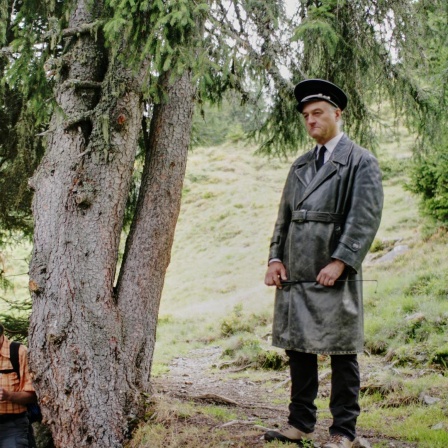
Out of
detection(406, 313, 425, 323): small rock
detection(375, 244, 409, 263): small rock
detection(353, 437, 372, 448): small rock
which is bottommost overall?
detection(353, 437, 372, 448): small rock

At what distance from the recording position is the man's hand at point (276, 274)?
3678mm

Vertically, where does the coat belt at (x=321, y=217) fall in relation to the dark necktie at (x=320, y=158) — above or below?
below

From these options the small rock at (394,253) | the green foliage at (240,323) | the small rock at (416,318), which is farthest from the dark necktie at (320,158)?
the small rock at (394,253)

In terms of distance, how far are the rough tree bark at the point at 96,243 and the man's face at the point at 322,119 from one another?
4.79ft

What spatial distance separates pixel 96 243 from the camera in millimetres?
4164

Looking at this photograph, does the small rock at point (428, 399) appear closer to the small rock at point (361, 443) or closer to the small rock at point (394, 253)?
the small rock at point (361, 443)

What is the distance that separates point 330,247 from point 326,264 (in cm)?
12

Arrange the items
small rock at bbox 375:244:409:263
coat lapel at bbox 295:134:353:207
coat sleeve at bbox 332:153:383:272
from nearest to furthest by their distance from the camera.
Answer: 1. coat sleeve at bbox 332:153:383:272
2. coat lapel at bbox 295:134:353:207
3. small rock at bbox 375:244:409:263

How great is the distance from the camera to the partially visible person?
12.6ft

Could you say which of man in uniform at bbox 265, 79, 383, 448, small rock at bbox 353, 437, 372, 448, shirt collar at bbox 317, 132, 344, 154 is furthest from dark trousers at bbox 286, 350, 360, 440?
shirt collar at bbox 317, 132, 344, 154

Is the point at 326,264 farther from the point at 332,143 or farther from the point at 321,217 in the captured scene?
the point at 332,143

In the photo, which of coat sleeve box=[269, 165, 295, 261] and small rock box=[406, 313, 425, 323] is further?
small rock box=[406, 313, 425, 323]

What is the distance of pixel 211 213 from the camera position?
2408 centimetres

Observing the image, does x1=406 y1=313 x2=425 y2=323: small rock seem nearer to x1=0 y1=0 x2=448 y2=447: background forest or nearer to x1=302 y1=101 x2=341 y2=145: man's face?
x1=0 y1=0 x2=448 y2=447: background forest
